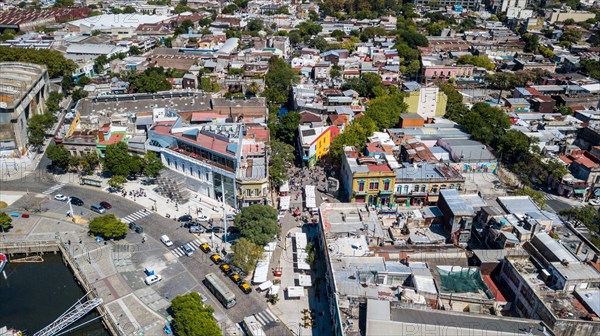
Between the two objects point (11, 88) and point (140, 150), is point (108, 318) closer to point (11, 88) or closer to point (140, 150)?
point (140, 150)

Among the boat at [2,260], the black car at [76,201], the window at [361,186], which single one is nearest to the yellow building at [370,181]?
the window at [361,186]

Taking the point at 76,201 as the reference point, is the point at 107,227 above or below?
above

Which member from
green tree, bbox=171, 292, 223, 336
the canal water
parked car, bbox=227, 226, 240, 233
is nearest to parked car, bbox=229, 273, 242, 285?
green tree, bbox=171, 292, 223, 336

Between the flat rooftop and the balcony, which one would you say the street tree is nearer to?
the balcony

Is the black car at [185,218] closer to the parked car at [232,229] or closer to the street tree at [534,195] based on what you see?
the parked car at [232,229]

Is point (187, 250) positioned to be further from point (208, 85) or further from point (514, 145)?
point (208, 85)

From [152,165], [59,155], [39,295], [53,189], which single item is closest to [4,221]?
[53,189]
